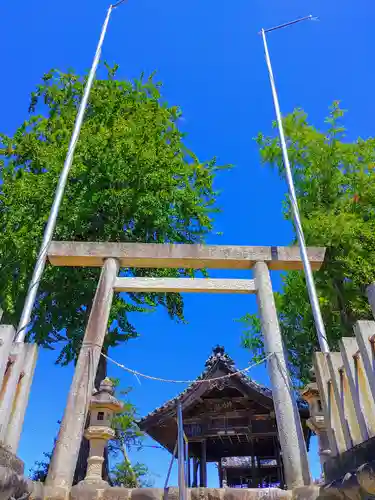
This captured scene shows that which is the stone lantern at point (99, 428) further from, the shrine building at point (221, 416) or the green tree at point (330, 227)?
the green tree at point (330, 227)

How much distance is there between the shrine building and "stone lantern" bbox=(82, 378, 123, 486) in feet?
20.2

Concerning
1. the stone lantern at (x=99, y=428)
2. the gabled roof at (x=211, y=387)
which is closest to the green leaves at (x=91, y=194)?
the gabled roof at (x=211, y=387)

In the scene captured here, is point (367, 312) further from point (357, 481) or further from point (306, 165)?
point (357, 481)

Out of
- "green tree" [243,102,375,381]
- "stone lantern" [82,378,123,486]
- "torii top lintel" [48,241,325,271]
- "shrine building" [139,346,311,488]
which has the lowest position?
"stone lantern" [82,378,123,486]

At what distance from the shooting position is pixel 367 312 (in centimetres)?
1122

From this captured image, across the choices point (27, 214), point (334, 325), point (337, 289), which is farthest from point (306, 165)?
point (27, 214)

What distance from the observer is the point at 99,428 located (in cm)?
555

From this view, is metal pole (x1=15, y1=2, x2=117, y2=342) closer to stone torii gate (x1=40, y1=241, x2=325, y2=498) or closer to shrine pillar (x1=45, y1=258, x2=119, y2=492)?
stone torii gate (x1=40, y1=241, x2=325, y2=498)

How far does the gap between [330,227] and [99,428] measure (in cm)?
→ 871

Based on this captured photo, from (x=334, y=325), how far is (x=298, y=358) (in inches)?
103

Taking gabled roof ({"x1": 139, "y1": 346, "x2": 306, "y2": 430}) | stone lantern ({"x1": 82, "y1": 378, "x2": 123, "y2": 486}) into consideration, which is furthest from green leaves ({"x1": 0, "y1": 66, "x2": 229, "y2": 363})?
stone lantern ({"x1": 82, "y1": 378, "x2": 123, "y2": 486})

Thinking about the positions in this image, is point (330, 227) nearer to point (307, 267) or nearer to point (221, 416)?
point (307, 267)

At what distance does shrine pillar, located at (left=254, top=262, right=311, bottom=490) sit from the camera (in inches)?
215

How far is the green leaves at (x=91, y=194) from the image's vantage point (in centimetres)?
1126
